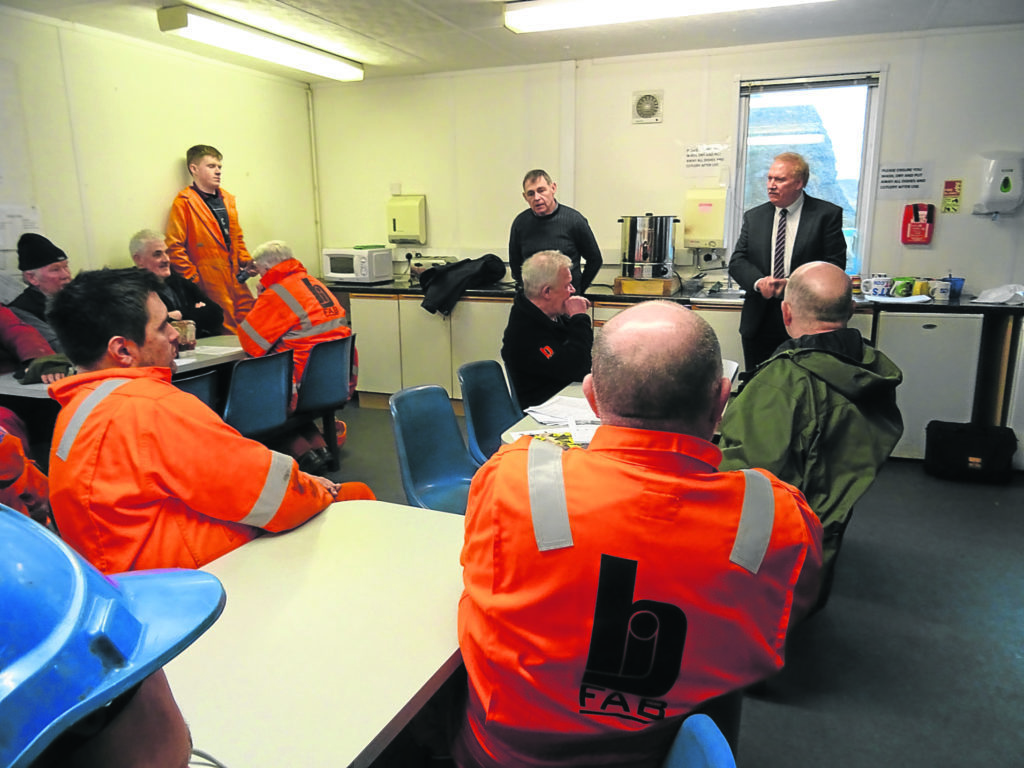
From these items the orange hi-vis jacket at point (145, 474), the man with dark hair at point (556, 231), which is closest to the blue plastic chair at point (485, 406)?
the orange hi-vis jacket at point (145, 474)

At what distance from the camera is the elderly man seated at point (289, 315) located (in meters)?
3.64

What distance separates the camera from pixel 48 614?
45 centimetres

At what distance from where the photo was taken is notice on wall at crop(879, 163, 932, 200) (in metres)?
4.51

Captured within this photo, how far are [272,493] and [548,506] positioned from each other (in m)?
0.76

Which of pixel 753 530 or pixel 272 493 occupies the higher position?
pixel 753 530

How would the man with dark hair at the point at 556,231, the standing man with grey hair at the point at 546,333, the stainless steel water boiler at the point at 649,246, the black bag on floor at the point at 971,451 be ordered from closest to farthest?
the standing man with grey hair at the point at 546,333
the black bag on floor at the point at 971,451
the man with dark hair at the point at 556,231
the stainless steel water boiler at the point at 649,246

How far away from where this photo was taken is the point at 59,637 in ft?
1.47

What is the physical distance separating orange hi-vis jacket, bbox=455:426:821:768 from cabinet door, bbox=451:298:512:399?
401 centimetres

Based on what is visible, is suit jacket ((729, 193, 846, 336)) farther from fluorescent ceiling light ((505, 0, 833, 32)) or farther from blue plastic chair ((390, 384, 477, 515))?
blue plastic chair ((390, 384, 477, 515))

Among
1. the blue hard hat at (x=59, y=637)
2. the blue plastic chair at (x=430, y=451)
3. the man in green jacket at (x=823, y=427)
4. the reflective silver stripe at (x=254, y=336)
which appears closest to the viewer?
the blue hard hat at (x=59, y=637)

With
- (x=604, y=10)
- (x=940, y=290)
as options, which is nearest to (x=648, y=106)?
(x=604, y=10)

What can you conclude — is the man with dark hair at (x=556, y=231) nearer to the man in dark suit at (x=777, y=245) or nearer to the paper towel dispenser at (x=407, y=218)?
the man in dark suit at (x=777, y=245)

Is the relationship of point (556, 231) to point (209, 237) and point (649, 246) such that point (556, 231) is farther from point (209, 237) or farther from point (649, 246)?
point (209, 237)

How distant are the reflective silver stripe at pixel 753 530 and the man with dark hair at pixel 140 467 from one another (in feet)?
3.20
